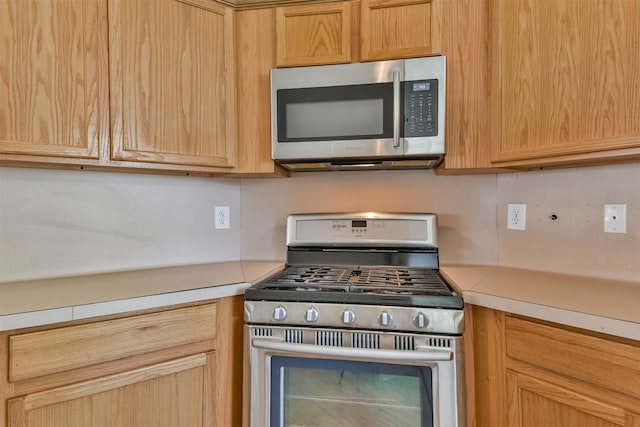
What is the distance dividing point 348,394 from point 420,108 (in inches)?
42.5

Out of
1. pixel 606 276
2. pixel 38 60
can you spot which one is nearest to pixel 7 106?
pixel 38 60

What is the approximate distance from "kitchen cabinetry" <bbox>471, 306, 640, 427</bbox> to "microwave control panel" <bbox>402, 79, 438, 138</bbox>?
2.25 feet

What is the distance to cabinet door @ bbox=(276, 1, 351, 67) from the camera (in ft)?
4.67

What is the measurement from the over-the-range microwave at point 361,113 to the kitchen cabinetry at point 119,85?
0.28 meters

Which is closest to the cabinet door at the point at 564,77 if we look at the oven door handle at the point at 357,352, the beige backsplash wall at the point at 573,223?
the beige backsplash wall at the point at 573,223

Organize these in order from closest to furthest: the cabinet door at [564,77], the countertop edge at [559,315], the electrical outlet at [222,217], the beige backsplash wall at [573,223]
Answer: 1. the countertop edge at [559,315]
2. the cabinet door at [564,77]
3. the beige backsplash wall at [573,223]
4. the electrical outlet at [222,217]

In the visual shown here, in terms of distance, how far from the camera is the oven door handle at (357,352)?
3.56ft

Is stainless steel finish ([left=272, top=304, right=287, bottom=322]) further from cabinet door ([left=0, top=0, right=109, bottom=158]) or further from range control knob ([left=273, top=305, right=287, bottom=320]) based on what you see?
cabinet door ([left=0, top=0, right=109, bottom=158])

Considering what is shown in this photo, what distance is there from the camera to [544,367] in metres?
0.96

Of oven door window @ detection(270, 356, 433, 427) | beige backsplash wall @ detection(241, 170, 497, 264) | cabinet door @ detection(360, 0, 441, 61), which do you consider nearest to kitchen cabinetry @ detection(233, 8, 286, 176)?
beige backsplash wall @ detection(241, 170, 497, 264)

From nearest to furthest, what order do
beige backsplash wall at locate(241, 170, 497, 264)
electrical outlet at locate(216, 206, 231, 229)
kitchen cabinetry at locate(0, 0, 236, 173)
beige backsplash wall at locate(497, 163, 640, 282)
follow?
kitchen cabinetry at locate(0, 0, 236, 173) → beige backsplash wall at locate(497, 163, 640, 282) → beige backsplash wall at locate(241, 170, 497, 264) → electrical outlet at locate(216, 206, 231, 229)

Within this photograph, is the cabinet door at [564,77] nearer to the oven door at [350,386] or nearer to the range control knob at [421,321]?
the range control knob at [421,321]

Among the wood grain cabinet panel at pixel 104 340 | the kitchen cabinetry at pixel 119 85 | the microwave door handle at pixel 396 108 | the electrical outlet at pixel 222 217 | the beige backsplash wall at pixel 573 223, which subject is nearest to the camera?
the wood grain cabinet panel at pixel 104 340

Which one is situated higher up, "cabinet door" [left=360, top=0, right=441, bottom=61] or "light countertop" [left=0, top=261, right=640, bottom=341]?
"cabinet door" [left=360, top=0, right=441, bottom=61]
